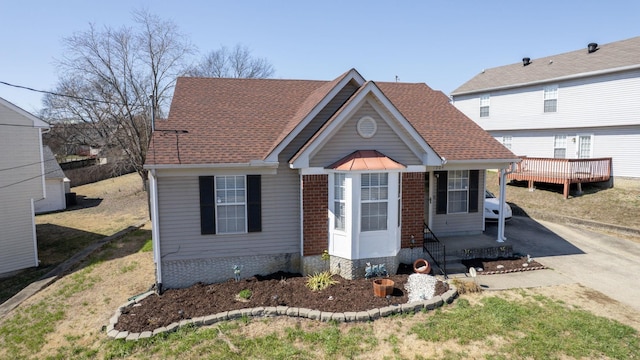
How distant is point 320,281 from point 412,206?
145 inches

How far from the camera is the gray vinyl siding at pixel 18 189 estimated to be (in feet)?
45.8

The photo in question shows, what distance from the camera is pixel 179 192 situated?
9.87 m

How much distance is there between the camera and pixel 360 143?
1039 cm

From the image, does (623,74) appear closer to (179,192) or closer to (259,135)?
(259,135)

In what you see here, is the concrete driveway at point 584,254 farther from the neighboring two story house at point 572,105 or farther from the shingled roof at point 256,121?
the neighboring two story house at point 572,105

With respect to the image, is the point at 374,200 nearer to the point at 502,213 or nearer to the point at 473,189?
the point at 473,189

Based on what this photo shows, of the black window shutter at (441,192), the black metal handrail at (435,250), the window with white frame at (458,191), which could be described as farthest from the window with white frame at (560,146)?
the black metal handrail at (435,250)

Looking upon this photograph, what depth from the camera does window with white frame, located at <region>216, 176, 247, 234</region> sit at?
10.2m

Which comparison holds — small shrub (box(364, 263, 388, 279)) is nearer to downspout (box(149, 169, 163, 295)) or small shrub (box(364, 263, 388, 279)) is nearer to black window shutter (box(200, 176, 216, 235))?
black window shutter (box(200, 176, 216, 235))

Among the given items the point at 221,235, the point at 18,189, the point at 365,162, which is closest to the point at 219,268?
the point at 221,235

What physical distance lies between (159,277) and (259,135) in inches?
197

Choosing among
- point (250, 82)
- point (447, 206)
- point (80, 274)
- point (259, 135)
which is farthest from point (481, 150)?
point (80, 274)

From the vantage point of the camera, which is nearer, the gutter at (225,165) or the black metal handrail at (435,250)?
the gutter at (225,165)

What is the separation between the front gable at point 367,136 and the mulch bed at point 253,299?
11.1 feet
